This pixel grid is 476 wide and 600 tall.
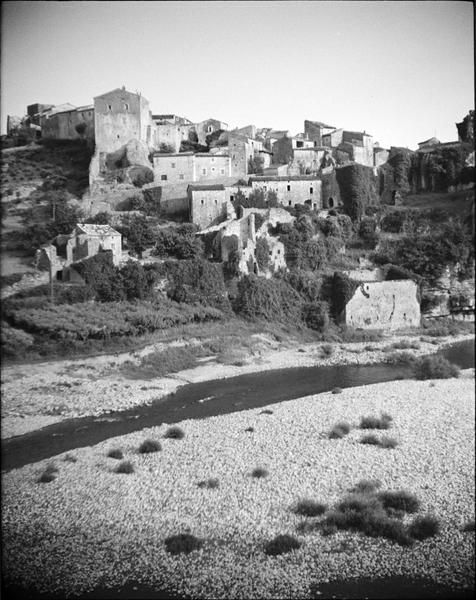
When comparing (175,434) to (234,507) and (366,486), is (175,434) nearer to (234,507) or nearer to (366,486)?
(234,507)

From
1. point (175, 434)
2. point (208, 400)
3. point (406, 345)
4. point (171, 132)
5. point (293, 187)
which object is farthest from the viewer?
point (171, 132)

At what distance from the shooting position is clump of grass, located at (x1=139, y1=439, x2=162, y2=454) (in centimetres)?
573

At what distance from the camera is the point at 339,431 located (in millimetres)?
6062

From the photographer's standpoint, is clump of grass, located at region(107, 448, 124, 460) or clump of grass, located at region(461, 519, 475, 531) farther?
clump of grass, located at region(107, 448, 124, 460)

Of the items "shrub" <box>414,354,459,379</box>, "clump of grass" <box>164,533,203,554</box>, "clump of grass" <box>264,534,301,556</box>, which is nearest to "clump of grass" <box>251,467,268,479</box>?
"clump of grass" <box>264,534,301,556</box>

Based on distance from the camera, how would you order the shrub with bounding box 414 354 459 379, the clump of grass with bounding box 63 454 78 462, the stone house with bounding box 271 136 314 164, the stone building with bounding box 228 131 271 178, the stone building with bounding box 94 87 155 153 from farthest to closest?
the stone house with bounding box 271 136 314 164 < the stone building with bounding box 228 131 271 178 < the stone building with bounding box 94 87 155 153 < the shrub with bounding box 414 354 459 379 < the clump of grass with bounding box 63 454 78 462

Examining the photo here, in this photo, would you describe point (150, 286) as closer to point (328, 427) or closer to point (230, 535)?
point (328, 427)

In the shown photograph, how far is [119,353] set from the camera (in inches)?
371

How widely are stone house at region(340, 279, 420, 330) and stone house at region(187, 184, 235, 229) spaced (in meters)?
4.38

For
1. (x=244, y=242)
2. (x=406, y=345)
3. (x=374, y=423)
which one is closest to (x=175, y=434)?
(x=374, y=423)

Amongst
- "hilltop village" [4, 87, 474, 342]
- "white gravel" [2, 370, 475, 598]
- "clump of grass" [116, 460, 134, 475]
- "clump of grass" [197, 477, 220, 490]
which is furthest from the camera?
"hilltop village" [4, 87, 474, 342]

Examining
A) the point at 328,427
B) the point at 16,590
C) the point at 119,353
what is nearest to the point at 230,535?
the point at 16,590

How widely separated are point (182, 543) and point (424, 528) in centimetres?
195

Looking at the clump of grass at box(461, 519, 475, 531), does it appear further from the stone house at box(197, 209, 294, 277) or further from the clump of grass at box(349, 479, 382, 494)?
the stone house at box(197, 209, 294, 277)
